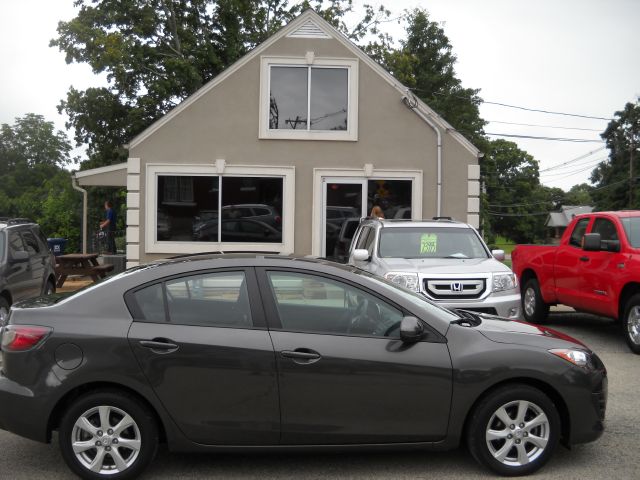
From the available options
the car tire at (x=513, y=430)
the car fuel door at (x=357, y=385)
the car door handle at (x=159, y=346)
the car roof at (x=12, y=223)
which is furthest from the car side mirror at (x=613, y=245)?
the car roof at (x=12, y=223)

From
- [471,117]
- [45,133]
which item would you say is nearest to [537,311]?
[471,117]

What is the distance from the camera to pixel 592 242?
29.9 feet

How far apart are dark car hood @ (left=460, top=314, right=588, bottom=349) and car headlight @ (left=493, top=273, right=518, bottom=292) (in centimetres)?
351

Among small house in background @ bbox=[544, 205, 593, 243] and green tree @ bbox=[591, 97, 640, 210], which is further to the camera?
small house in background @ bbox=[544, 205, 593, 243]

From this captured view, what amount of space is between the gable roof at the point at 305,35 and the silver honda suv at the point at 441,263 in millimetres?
5004

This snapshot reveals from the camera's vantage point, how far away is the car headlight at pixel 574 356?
15.2ft

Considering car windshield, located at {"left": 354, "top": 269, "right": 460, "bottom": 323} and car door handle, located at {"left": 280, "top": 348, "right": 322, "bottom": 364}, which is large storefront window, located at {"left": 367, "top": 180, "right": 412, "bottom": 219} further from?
car door handle, located at {"left": 280, "top": 348, "right": 322, "bottom": 364}

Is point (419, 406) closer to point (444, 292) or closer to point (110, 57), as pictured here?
point (444, 292)

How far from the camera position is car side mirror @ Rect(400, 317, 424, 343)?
173 inches

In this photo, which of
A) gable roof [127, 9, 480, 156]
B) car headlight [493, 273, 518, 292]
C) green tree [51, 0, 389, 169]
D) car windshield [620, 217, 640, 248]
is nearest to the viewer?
car headlight [493, 273, 518, 292]

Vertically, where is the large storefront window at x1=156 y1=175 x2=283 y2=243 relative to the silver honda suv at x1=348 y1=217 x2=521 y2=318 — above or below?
above

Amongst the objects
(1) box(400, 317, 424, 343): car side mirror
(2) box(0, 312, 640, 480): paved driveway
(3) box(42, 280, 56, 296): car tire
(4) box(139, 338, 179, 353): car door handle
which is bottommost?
(2) box(0, 312, 640, 480): paved driveway

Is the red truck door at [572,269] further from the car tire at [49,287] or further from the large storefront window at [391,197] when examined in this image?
the car tire at [49,287]

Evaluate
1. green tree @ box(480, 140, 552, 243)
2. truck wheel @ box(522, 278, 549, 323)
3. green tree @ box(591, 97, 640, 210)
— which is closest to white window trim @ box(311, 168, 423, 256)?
truck wheel @ box(522, 278, 549, 323)
